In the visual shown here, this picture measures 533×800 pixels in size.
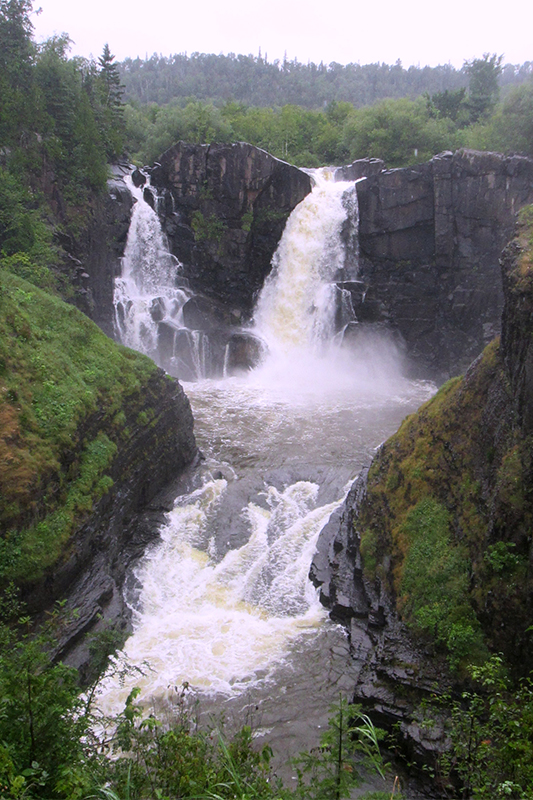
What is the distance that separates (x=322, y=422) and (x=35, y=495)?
51.3 ft

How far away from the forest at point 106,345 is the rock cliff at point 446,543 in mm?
816

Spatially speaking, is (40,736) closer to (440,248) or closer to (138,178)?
(440,248)

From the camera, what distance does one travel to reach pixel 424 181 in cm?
3288

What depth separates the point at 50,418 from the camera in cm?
1358

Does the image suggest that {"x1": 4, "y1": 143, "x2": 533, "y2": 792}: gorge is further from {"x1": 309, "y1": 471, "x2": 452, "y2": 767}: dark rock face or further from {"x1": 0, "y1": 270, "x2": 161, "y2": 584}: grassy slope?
{"x1": 0, "y1": 270, "x2": 161, "y2": 584}: grassy slope

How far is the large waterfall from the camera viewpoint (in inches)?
450

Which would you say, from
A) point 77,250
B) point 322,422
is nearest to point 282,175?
point 77,250

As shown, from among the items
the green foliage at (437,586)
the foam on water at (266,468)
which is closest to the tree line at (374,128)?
the foam on water at (266,468)

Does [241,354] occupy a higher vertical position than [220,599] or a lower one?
higher

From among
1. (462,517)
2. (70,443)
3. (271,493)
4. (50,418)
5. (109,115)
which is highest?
(109,115)

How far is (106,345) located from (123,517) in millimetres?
6200

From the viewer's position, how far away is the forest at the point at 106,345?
4.88 metres

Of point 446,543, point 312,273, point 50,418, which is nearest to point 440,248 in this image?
point 312,273

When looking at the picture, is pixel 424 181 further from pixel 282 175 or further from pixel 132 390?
pixel 132 390
